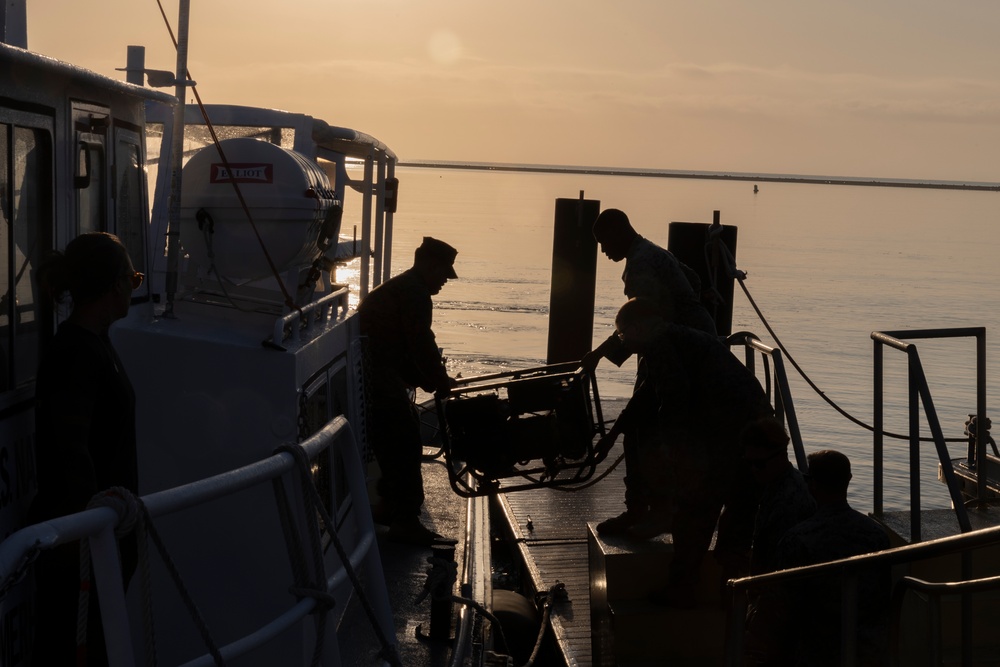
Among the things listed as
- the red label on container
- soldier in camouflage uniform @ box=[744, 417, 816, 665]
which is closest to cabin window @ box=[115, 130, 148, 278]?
the red label on container

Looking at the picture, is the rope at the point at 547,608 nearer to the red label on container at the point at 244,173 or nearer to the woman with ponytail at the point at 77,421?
the red label on container at the point at 244,173

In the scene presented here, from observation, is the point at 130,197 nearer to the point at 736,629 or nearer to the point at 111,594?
the point at 111,594

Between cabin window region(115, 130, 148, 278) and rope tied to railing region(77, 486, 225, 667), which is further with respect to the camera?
cabin window region(115, 130, 148, 278)

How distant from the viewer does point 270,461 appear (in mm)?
3086

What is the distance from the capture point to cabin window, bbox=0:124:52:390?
3596 millimetres

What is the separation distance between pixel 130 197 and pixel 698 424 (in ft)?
10.4

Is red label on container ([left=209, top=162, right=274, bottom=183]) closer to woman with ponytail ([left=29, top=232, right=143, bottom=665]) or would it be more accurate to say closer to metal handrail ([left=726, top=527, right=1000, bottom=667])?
woman with ponytail ([left=29, top=232, right=143, bottom=665])

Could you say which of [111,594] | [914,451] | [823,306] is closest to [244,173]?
[111,594]

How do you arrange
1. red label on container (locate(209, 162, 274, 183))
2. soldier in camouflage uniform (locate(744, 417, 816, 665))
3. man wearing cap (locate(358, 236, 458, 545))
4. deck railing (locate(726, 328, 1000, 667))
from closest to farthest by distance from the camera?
deck railing (locate(726, 328, 1000, 667)), soldier in camouflage uniform (locate(744, 417, 816, 665)), red label on container (locate(209, 162, 274, 183)), man wearing cap (locate(358, 236, 458, 545))

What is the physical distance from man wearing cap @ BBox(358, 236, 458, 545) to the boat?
22 cm

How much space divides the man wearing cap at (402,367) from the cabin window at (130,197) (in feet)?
7.15

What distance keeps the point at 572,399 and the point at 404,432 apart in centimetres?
147

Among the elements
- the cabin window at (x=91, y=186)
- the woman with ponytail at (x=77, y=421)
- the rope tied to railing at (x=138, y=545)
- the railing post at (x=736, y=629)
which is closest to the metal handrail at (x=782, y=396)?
the railing post at (x=736, y=629)

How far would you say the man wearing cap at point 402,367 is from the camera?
705 centimetres
